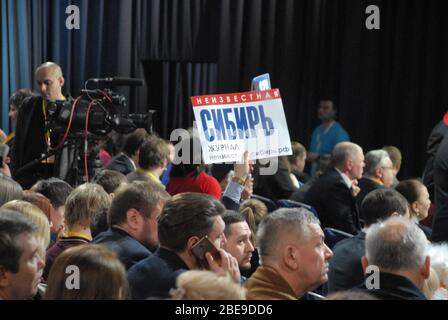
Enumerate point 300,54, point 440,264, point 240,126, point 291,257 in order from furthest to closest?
point 300,54 < point 240,126 < point 440,264 < point 291,257

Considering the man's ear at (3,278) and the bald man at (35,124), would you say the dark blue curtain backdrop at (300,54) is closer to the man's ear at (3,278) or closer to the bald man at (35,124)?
the bald man at (35,124)

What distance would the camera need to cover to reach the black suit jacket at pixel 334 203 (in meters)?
6.18

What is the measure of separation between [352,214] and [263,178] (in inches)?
51.4

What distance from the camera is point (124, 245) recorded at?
11.4ft

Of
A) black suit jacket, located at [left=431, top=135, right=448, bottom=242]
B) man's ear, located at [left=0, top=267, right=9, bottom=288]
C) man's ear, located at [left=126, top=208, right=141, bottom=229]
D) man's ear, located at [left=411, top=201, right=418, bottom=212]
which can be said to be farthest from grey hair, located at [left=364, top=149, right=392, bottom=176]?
man's ear, located at [left=0, top=267, right=9, bottom=288]

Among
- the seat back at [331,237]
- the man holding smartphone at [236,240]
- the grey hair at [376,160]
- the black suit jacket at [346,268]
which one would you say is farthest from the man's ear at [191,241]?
the grey hair at [376,160]

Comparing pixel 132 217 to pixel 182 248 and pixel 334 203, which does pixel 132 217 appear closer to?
pixel 182 248

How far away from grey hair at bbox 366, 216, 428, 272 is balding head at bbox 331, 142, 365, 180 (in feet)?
11.3

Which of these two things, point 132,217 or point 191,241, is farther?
point 132,217

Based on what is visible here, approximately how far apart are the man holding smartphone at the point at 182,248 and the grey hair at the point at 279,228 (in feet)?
0.49

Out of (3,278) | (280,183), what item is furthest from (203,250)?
(280,183)

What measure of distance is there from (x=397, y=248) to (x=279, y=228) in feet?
1.63

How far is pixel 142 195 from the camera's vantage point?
3.64 metres
